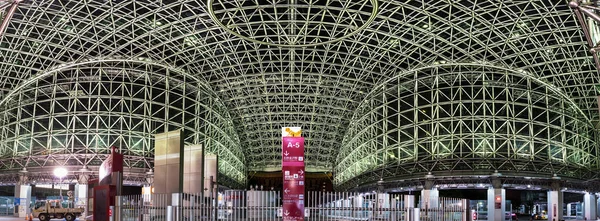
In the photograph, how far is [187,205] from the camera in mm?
26500

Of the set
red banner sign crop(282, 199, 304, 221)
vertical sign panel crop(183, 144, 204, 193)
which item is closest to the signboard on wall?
red banner sign crop(282, 199, 304, 221)

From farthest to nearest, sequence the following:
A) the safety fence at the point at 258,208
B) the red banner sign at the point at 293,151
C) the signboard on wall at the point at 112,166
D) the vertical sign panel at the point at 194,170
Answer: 1. the vertical sign panel at the point at 194,170
2. the red banner sign at the point at 293,151
3. the signboard on wall at the point at 112,166
4. the safety fence at the point at 258,208

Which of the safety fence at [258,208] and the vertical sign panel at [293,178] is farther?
the vertical sign panel at [293,178]

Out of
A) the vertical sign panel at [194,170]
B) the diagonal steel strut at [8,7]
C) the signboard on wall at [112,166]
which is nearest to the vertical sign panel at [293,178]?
the signboard on wall at [112,166]

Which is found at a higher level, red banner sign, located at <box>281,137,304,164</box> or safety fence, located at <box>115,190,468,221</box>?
red banner sign, located at <box>281,137,304,164</box>

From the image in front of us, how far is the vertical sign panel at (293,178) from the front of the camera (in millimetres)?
27703

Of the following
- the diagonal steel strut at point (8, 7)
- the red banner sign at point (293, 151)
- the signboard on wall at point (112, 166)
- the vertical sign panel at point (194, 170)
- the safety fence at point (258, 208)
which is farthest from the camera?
the vertical sign panel at point (194, 170)

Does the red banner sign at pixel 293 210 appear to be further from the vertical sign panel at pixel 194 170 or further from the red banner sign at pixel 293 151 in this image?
the vertical sign panel at pixel 194 170

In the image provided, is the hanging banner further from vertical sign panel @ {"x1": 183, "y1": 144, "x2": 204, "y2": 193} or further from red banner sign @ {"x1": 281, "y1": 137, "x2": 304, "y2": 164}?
vertical sign panel @ {"x1": 183, "y1": 144, "x2": 204, "y2": 193}

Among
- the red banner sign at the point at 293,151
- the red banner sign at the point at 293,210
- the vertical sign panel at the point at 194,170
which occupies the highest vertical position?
the red banner sign at the point at 293,151

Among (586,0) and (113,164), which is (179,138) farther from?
(586,0)

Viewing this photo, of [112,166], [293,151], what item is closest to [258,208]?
[293,151]

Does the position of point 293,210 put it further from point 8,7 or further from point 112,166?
point 8,7

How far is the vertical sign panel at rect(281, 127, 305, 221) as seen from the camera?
90.9ft
